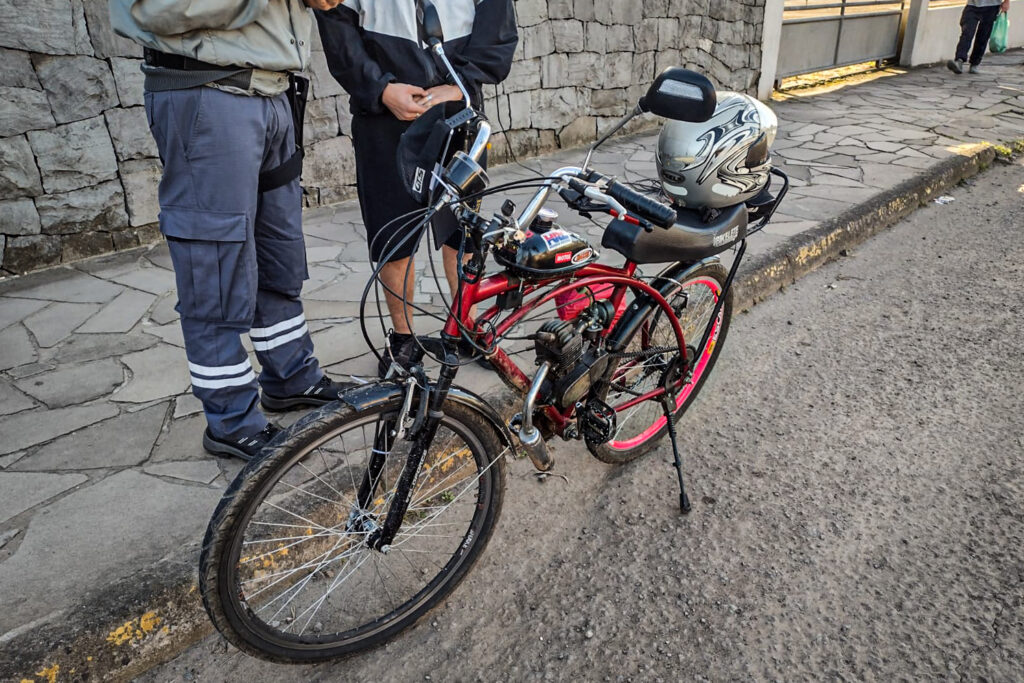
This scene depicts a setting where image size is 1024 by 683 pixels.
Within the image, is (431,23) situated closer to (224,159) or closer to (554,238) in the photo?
(554,238)

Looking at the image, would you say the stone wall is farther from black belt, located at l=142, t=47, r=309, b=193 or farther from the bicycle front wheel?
the bicycle front wheel

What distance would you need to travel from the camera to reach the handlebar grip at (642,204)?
2010mm

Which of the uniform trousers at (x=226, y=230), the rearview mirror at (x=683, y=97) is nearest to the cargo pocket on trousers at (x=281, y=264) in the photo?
the uniform trousers at (x=226, y=230)

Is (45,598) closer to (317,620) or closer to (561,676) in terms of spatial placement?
(317,620)

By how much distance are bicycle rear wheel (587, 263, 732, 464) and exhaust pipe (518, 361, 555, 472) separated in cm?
33

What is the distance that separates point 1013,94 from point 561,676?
11.0m

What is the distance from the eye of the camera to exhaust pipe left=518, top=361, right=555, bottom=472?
7.43 ft

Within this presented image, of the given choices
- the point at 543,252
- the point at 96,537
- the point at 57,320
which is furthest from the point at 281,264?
the point at 57,320

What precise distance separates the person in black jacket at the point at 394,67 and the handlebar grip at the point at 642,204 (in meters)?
0.94

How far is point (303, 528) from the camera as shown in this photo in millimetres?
2426

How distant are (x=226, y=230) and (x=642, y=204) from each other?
131cm

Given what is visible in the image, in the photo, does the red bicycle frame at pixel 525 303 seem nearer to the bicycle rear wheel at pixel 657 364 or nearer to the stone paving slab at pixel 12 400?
the bicycle rear wheel at pixel 657 364

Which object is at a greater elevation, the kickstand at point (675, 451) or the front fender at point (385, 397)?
the front fender at point (385, 397)

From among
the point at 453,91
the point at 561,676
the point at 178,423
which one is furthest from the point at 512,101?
the point at 561,676
